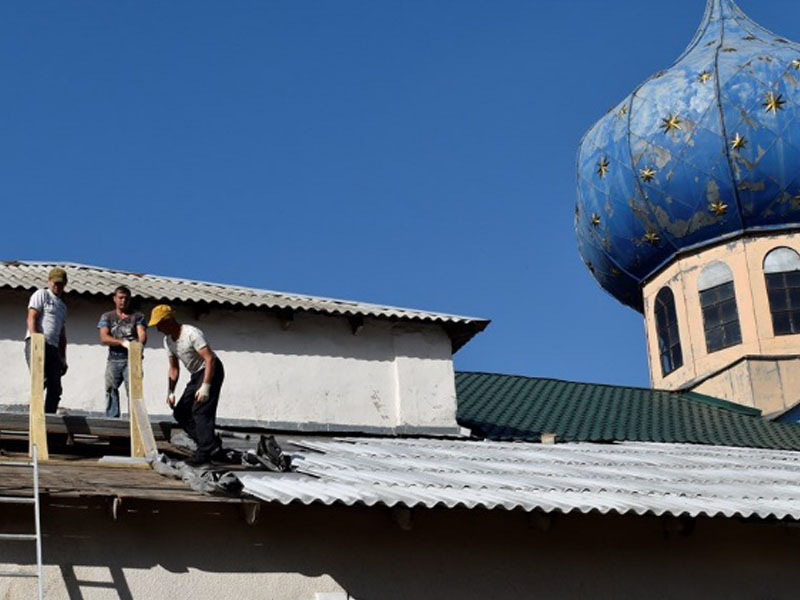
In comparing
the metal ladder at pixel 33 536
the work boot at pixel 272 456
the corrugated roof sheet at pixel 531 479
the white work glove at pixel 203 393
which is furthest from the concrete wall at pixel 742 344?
the metal ladder at pixel 33 536

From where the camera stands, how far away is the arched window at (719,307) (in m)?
28.6

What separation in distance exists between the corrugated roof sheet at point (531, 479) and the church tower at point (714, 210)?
1381cm

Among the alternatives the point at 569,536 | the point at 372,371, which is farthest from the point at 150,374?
the point at 569,536

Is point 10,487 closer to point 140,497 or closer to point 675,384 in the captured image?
point 140,497

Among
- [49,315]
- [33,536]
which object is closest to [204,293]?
[49,315]

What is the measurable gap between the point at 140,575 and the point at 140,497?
550mm

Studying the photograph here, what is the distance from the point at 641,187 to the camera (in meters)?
29.0

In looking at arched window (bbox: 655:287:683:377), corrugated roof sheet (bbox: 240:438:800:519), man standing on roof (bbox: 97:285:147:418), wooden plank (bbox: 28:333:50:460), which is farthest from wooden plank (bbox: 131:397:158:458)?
arched window (bbox: 655:287:683:377)

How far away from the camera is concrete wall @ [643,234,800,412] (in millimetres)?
27391

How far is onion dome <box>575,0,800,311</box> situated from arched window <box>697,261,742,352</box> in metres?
0.66

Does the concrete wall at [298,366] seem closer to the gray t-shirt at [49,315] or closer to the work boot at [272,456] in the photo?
the gray t-shirt at [49,315]

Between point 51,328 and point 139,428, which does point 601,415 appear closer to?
point 51,328

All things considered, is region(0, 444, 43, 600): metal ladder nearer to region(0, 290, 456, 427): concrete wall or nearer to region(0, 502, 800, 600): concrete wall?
region(0, 502, 800, 600): concrete wall

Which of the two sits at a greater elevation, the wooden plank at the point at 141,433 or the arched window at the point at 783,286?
the arched window at the point at 783,286
